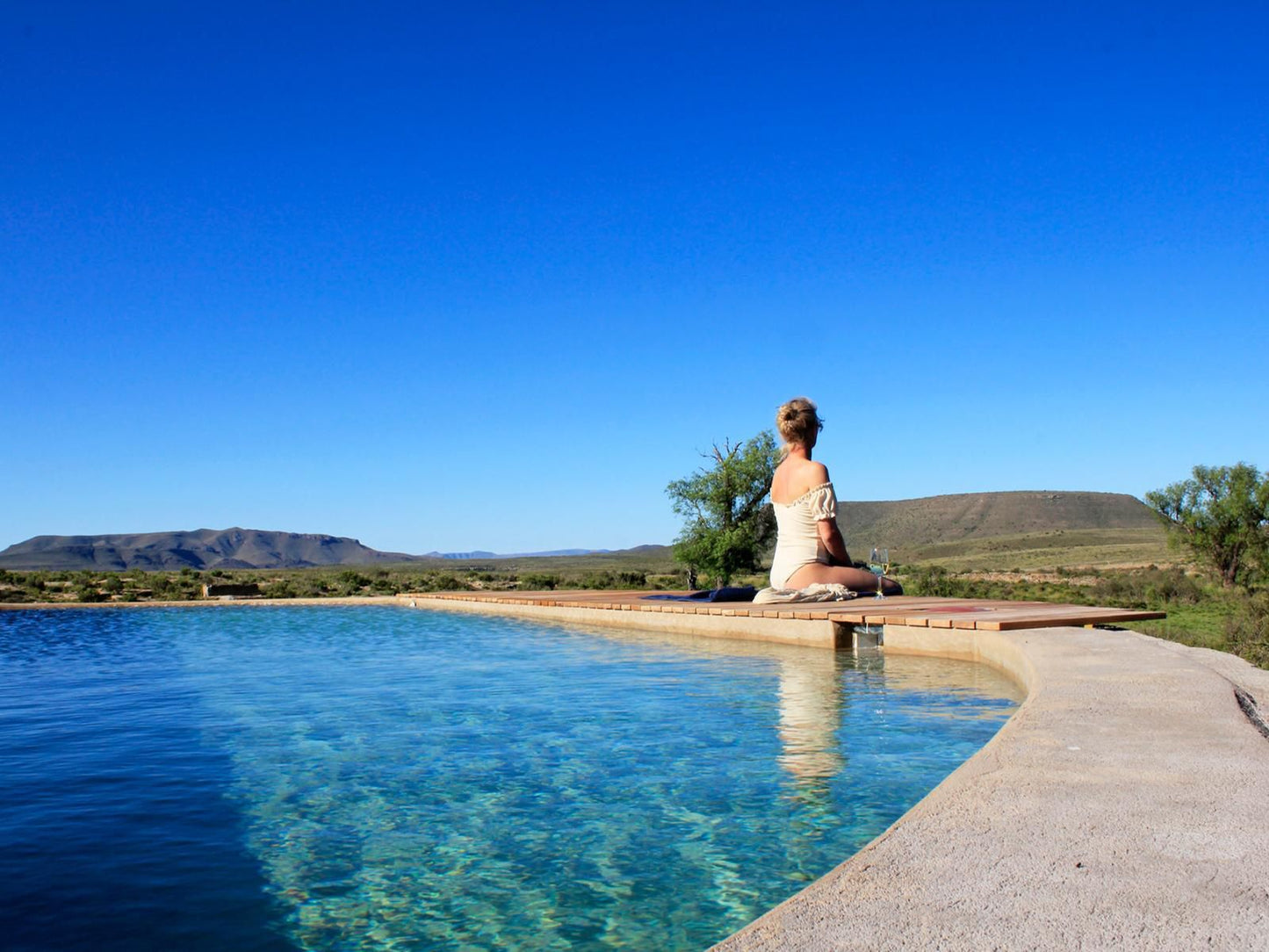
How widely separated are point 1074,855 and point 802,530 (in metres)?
10.5

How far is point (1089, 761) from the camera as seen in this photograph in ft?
11.5

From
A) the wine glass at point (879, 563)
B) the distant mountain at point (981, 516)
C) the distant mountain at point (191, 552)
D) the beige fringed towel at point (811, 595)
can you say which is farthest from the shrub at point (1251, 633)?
the distant mountain at point (191, 552)

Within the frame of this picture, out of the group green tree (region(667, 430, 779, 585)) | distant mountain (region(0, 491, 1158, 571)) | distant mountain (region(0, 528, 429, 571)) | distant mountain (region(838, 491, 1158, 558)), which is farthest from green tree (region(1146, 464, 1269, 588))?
distant mountain (region(0, 528, 429, 571))

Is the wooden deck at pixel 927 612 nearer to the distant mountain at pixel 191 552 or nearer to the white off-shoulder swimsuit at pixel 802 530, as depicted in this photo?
the white off-shoulder swimsuit at pixel 802 530

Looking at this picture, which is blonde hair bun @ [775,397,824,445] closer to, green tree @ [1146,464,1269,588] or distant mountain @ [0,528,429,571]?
green tree @ [1146,464,1269,588]

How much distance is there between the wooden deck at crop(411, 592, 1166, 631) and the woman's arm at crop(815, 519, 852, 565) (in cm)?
Answer: 62

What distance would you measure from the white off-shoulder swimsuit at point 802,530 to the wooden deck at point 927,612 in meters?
0.70

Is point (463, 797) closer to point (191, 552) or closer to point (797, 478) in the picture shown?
point (797, 478)

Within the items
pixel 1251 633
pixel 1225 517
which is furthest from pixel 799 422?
pixel 1225 517

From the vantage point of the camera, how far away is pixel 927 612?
10.5 m

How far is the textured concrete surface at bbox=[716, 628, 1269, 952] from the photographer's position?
2.07m

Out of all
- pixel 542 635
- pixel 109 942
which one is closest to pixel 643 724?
pixel 109 942

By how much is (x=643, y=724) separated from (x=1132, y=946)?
4961 mm

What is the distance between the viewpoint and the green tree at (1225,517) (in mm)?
22516
